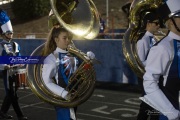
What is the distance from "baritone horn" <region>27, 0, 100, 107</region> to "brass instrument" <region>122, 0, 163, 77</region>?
0.85m

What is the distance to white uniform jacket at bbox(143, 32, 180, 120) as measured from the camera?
2508mm

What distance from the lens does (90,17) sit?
12.4ft

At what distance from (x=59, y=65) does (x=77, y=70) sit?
0.19 metres

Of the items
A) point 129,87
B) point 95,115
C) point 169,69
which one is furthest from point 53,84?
point 129,87

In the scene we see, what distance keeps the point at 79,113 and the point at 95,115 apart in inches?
13.8

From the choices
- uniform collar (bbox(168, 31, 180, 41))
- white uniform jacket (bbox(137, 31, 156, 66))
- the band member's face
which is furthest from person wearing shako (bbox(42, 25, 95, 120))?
white uniform jacket (bbox(137, 31, 156, 66))

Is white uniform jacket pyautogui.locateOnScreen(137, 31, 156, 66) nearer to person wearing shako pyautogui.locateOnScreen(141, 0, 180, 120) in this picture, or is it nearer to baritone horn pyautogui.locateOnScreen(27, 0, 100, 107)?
baritone horn pyautogui.locateOnScreen(27, 0, 100, 107)

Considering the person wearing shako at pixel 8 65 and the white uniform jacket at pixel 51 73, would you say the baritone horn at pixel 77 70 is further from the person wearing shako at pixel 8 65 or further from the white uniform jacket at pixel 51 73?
the person wearing shako at pixel 8 65

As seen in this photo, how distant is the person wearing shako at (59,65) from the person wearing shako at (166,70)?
97 centimetres

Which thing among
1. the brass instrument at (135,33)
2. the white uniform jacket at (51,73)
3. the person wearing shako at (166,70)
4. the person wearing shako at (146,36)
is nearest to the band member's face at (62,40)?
the white uniform jacket at (51,73)

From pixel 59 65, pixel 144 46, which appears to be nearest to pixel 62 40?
pixel 59 65

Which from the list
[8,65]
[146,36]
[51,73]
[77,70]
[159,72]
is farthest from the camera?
[8,65]

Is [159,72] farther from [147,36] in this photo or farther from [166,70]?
[147,36]

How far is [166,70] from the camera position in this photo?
2.60m
